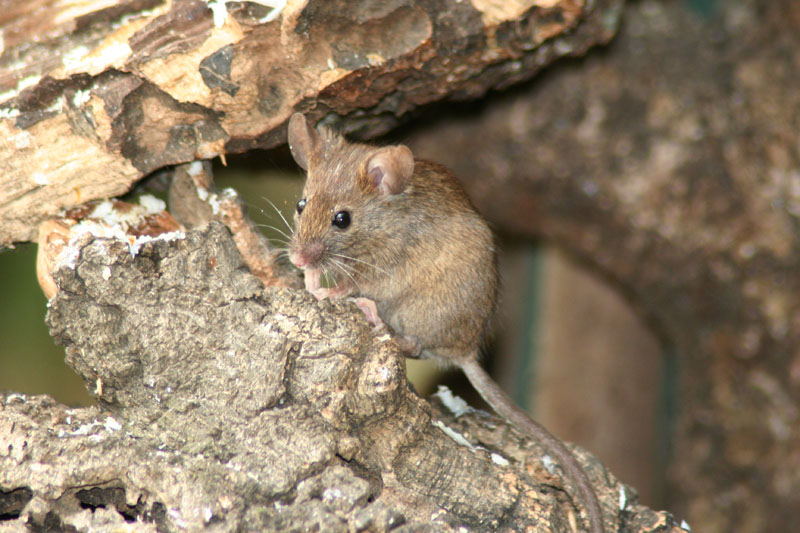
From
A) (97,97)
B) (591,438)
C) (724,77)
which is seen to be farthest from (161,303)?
(591,438)

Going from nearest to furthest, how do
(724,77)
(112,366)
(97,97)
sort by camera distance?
(112,366) → (97,97) → (724,77)

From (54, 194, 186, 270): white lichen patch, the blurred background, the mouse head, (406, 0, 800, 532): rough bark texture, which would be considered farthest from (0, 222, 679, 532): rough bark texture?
the blurred background

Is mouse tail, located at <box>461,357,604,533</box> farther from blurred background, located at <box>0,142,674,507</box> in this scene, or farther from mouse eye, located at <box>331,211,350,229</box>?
blurred background, located at <box>0,142,674,507</box>

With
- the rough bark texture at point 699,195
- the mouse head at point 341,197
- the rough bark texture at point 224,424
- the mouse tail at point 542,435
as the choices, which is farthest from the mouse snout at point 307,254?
the rough bark texture at point 699,195

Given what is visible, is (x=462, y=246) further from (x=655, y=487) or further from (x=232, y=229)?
(x=655, y=487)

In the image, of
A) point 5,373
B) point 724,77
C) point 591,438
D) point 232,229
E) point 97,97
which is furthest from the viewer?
point 591,438
